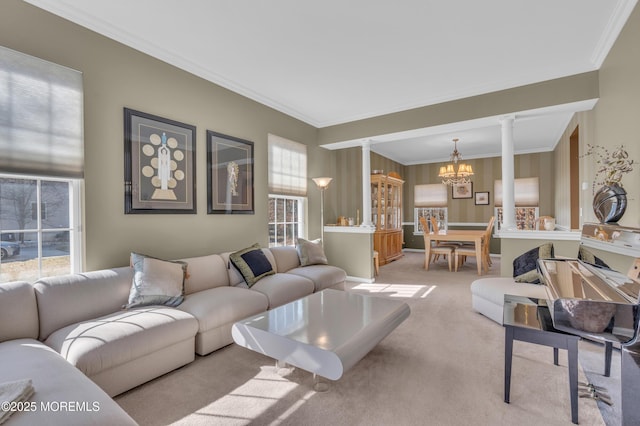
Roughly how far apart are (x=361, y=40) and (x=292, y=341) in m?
2.74

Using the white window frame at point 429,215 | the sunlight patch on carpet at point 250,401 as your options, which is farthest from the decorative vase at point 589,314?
the white window frame at point 429,215

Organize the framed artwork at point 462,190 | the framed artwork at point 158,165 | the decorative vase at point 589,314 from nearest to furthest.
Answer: the decorative vase at point 589,314, the framed artwork at point 158,165, the framed artwork at point 462,190

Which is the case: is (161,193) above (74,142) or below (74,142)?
below

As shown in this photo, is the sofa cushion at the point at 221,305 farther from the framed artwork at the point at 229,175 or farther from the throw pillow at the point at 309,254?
the throw pillow at the point at 309,254

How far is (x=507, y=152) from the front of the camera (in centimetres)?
407

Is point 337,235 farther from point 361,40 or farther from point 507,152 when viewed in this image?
point 361,40

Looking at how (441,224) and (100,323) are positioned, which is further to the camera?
(441,224)

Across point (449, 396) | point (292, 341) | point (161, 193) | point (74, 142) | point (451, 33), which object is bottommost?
point (449, 396)

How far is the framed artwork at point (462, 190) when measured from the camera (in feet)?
27.7

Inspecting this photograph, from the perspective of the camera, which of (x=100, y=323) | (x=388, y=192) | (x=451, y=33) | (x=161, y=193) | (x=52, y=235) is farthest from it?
(x=388, y=192)

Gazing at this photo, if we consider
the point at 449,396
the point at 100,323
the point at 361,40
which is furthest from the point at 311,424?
the point at 361,40

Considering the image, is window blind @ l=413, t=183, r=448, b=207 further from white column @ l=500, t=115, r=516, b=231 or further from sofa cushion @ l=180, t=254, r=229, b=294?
sofa cushion @ l=180, t=254, r=229, b=294

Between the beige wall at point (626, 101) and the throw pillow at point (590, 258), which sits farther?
the beige wall at point (626, 101)

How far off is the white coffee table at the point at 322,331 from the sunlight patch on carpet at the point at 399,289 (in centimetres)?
173
